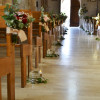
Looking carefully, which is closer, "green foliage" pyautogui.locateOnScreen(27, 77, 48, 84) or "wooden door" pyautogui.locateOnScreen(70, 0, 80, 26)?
"green foliage" pyautogui.locateOnScreen(27, 77, 48, 84)

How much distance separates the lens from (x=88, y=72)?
4016 mm

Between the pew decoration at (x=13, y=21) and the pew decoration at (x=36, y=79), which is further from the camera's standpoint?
the pew decoration at (x=36, y=79)

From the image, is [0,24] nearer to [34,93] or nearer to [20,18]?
[20,18]

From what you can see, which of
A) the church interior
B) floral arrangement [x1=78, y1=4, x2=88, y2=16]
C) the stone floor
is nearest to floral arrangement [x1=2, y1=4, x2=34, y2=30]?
the church interior

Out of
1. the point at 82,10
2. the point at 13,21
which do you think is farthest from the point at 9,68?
the point at 82,10

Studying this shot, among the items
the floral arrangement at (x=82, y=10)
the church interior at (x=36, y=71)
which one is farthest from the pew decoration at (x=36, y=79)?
the floral arrangement at (x=82, y=10)

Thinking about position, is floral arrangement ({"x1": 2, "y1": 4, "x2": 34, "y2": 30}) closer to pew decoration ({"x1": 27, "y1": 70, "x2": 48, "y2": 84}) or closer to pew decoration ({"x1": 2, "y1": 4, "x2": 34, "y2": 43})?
A: pew decoration ({"x1": 2, "y1": 4, "x2": 34, "y2": 43})

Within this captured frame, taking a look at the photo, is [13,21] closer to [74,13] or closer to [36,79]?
[36,79]

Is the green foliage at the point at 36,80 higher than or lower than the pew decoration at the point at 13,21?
lower

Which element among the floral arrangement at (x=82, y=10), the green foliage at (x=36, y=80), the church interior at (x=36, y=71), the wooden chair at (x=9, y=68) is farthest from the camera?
the floral arrangement at (x=82, y=10)

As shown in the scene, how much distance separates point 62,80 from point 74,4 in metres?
20.8

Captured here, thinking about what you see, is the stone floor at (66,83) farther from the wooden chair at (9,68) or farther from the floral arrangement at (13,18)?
the floral arrangement at (13,18)

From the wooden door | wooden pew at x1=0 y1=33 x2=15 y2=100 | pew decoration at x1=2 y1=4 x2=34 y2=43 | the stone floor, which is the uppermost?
the wooden door

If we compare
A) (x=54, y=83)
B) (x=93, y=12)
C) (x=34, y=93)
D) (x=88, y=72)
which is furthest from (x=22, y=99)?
(x=93, y=12)
